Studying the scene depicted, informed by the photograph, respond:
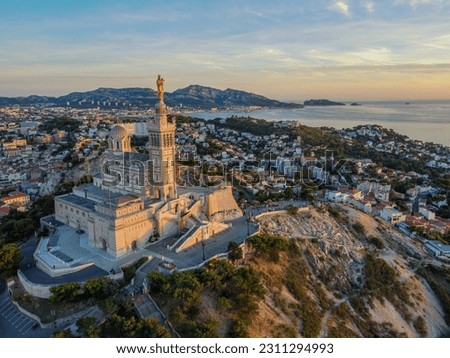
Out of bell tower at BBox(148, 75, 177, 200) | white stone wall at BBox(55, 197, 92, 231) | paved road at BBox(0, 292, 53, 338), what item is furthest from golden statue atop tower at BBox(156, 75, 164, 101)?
paved road at BBox(0, 292, 53, 338)

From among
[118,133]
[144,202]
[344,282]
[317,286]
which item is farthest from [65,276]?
[344,282]

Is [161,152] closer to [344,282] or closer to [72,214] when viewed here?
[72,214]

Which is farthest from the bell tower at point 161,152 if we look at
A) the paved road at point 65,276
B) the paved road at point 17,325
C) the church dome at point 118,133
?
the paved road at point 17,325

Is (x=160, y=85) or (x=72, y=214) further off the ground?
(x=160, y=85)

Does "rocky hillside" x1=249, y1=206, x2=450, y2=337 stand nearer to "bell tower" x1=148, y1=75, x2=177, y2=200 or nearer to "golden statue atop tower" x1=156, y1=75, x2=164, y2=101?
"bell tower" x1=148, y1=75, x2=177, y2=200

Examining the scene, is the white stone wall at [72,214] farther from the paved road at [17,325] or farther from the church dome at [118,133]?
the paved road at [17,325]

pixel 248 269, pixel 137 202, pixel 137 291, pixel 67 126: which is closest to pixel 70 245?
pixel 137 202
